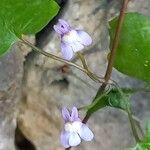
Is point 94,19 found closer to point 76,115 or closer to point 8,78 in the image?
point 8,78

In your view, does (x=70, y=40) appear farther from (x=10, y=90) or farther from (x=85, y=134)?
(x=10, y=90)

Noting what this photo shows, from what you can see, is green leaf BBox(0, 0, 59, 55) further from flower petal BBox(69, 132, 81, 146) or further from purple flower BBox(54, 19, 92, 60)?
flower petal BBox(69, 132, 81, 146)

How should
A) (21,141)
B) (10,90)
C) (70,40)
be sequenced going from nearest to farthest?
(70,40) < (10,90) < (21,141)

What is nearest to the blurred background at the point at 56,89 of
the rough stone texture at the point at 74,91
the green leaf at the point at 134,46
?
the rough stone texture at the point at 74,91

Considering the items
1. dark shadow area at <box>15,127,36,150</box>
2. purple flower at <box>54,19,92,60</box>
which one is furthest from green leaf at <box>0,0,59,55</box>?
dark shadow area at <box>15,127,36,150</box>

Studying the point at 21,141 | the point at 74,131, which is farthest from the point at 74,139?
the point at 21,141

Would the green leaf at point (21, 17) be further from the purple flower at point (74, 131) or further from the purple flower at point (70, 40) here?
the purple flower at point (74, 131)

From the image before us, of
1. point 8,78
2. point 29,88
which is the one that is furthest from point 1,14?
point 29,88
